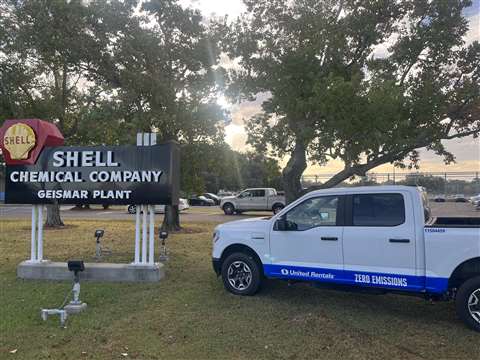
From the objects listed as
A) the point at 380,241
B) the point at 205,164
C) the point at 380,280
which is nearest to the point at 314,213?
the point at 380,241

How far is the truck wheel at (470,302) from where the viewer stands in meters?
5.68

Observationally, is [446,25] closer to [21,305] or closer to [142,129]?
[142,129]

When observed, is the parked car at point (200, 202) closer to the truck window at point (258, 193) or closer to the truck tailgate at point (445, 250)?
the truck window at point (258, 193)

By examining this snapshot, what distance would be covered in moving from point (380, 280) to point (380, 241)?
54cm

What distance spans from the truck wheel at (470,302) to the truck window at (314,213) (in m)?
1.94

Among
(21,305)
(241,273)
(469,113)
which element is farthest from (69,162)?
(469,113)

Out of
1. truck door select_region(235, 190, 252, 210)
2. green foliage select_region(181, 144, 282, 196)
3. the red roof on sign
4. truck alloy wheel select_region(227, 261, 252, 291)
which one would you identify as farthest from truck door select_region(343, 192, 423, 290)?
truck door select_region(235, 190, 252, 210)

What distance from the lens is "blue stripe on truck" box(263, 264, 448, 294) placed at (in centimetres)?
595

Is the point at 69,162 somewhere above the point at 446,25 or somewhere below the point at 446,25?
below

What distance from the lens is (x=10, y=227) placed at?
786 inches

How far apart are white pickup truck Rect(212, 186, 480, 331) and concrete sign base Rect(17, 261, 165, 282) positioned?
→ 5.21ft

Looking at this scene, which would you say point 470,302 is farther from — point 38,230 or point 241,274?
point 38,230

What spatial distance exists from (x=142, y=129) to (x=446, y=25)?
9.60 meters

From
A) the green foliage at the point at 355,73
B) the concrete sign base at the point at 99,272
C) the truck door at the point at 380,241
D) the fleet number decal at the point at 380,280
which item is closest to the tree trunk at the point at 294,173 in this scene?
the green foliage at the point at 355,73
